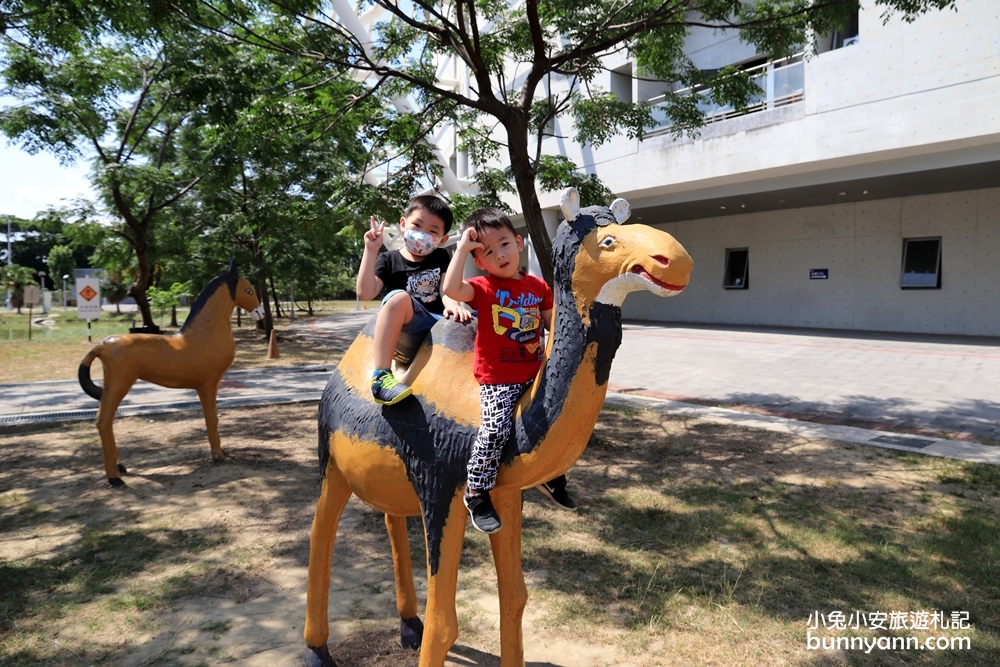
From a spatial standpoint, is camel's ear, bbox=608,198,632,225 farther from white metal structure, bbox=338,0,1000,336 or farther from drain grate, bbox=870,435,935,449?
white metal structure, bbox=338,0,1000,336

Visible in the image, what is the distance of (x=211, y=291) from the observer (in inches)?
244

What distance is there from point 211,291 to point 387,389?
4680 millimetres

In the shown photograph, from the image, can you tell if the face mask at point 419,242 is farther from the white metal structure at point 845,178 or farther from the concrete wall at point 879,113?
the concrete wall at point 879,113

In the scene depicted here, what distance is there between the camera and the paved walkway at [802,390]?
705 cm

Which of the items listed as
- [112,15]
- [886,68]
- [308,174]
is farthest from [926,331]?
[112,15]

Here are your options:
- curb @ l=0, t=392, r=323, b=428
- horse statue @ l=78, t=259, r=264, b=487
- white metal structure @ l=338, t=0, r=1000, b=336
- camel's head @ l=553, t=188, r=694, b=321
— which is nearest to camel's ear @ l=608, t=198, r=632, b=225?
camel's head @ l=553, t=188, r=694, b=321

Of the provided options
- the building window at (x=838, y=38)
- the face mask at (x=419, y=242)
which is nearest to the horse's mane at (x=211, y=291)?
the face mask at (x=419, y=242)

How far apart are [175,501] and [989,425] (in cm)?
846

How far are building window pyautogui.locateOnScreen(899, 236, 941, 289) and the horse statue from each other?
55.9 ft

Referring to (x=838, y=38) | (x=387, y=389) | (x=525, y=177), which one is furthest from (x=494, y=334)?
(x=838, y=38)

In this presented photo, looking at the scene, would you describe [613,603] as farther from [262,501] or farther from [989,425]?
[989,425]

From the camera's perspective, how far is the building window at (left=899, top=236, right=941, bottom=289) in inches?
635

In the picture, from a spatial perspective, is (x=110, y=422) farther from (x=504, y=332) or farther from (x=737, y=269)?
(x=737, y=269)

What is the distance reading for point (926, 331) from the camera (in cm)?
1636
